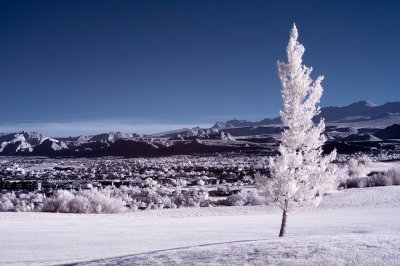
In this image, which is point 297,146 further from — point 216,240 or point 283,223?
point 216,240

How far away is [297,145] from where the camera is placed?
12.7 m

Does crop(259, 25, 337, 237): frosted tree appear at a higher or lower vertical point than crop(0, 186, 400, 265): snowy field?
higher

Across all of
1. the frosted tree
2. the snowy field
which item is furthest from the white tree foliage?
the snowy field


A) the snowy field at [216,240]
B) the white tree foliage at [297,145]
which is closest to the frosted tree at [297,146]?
the white tree foliage at [297,145]

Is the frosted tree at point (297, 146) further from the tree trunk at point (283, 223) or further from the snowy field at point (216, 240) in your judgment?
the snowy field at point (216, 240)

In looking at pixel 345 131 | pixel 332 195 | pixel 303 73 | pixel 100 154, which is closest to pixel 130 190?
pixel 332 195

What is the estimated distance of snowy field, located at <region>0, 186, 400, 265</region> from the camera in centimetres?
770

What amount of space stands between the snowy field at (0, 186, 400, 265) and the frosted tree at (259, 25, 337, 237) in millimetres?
1126

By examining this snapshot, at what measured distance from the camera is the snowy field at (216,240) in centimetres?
770

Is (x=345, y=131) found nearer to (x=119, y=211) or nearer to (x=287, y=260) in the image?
(x=119, y=211)

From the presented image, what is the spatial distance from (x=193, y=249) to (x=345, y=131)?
157m

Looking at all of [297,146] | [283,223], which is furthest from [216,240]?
[297,146]

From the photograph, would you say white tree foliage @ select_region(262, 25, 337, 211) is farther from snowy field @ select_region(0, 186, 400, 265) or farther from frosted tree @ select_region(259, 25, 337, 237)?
snowy field @ select_region(0, 186, 400, 265)

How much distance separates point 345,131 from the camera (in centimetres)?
15938
